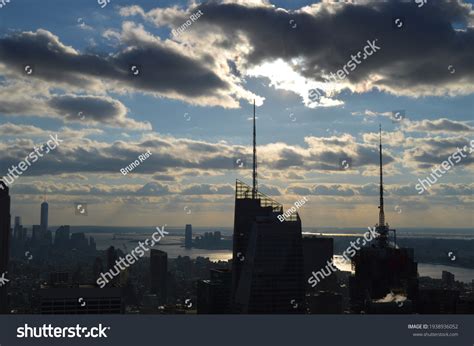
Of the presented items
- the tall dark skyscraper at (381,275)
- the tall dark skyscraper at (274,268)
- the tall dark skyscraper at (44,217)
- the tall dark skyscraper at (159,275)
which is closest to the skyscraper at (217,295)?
the tall dark skyscraper at (274,268)

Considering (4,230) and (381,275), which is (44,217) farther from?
(381,275)

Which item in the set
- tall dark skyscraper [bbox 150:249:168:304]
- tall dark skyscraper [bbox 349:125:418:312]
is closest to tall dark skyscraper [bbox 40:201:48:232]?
tall dark skyscraper [bbox 150:249:168:304]

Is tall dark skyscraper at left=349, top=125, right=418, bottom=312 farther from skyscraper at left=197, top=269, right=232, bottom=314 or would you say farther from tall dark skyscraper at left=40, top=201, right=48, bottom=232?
tall dark skyscraper at left=40, top=201, right=48, bottom=232

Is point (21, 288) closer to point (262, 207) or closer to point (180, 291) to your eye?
point (180, 291)

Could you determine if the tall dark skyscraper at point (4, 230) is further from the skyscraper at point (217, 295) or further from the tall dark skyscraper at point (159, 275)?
the skyscraper at point (217, 295)
